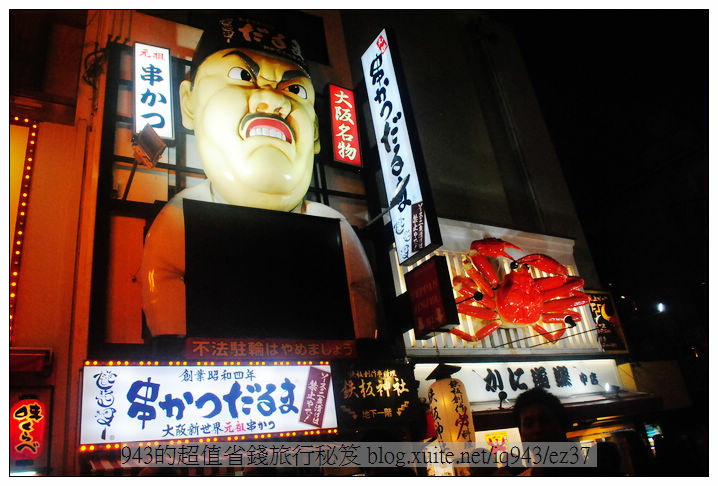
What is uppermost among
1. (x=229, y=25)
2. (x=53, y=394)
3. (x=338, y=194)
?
(x=229, y=25)

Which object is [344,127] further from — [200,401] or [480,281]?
[200,401]

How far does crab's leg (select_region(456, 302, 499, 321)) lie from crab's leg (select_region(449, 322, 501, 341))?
172 mm

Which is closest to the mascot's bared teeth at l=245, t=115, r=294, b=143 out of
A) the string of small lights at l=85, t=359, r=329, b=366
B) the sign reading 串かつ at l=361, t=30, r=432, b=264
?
the sign reading 串かつ at l=361, t=30, r=432, b=264

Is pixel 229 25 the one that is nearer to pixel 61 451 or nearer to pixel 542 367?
pixel 61 451

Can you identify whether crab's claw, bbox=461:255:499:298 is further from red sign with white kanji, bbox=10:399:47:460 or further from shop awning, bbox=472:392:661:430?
red sign with white kanji, bbox=10:399:47:460

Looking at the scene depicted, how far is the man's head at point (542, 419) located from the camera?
384 cm

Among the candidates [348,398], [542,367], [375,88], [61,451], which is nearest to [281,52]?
[375,88]

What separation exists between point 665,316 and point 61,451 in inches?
774

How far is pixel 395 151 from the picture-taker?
32.0 feet

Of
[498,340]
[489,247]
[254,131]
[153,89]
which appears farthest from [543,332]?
[153,89]

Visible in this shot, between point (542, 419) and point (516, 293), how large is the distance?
8137 mm

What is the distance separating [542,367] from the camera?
12.0m

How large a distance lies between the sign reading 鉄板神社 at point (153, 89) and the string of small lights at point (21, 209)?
2.19m

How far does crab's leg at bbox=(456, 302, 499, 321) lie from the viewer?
1125cm
